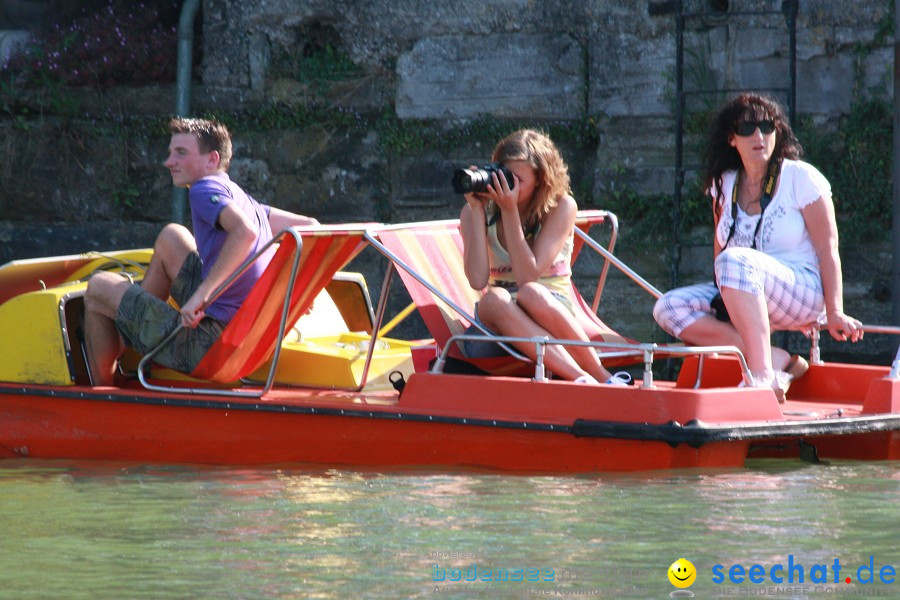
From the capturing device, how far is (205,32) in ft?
34.7

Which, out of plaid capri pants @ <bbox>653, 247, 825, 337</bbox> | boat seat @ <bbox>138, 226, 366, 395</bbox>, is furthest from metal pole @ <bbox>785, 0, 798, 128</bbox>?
boat seat @ <bbox>138, 226, 366, 395</bbox>

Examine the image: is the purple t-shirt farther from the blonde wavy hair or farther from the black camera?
the blonde wavy hair

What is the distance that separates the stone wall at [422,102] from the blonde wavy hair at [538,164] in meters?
3.62

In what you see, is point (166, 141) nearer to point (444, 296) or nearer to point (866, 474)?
point (444, 296)

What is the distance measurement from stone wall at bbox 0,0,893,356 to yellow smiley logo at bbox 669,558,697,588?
17.6 ft

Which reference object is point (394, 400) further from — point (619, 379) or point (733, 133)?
point (733, 133)

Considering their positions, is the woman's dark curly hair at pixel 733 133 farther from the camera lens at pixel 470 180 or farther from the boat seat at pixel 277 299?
the boat seat at pixel 277 299

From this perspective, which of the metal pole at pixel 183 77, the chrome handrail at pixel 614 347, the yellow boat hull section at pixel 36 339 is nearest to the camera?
the chrome handrail at pixel 614 347

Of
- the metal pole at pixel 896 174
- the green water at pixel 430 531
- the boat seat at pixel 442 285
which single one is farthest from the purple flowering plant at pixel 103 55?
the green water at pixel 430 531

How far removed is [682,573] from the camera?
172 inches

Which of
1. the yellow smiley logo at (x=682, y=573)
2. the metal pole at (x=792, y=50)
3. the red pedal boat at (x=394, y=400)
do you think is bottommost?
the yellow smiley logo at (x=682, y=573)

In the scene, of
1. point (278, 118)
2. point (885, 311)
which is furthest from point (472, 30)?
point (885, 311)

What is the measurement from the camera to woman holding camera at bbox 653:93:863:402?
614 centimetres

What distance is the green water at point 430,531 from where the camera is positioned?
14.1 feet
